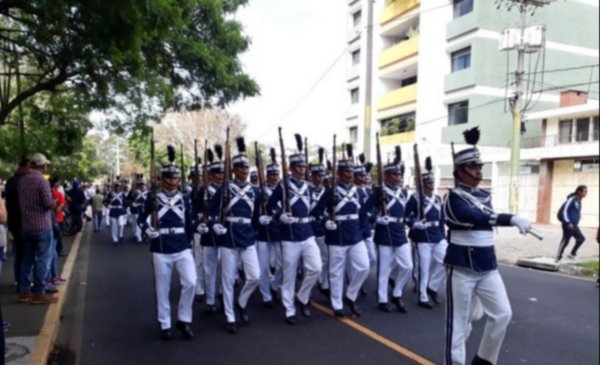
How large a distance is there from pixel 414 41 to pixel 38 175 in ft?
16.5

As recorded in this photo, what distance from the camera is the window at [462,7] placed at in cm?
284

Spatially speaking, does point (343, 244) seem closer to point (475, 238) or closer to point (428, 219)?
point (428, 219)

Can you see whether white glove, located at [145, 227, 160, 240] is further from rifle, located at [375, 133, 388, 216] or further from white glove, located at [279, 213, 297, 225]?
rifle, located at [375, 133, 388, 216]

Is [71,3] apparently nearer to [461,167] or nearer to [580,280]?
[461,167]

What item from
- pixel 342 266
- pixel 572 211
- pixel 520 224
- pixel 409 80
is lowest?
pixel 342 266

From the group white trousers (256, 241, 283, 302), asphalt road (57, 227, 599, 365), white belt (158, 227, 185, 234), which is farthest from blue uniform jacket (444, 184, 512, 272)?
white trousers (256, 241, 283, 302)

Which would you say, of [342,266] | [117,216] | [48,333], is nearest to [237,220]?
[342,266]

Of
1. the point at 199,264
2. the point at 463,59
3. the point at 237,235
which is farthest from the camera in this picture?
the point at 199,264

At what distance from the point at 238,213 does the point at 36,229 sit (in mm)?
2628

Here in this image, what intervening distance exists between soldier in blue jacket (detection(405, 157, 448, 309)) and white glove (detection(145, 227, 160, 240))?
133 inches

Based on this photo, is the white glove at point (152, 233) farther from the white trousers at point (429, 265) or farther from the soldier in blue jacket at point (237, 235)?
the white trousers at point (429, 265)

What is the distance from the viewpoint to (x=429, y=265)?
6984 mm

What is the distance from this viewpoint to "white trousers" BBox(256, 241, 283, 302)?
706cm

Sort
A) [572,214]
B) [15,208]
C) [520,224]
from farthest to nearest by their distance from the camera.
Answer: [572,214], [15,208], [520,224]
